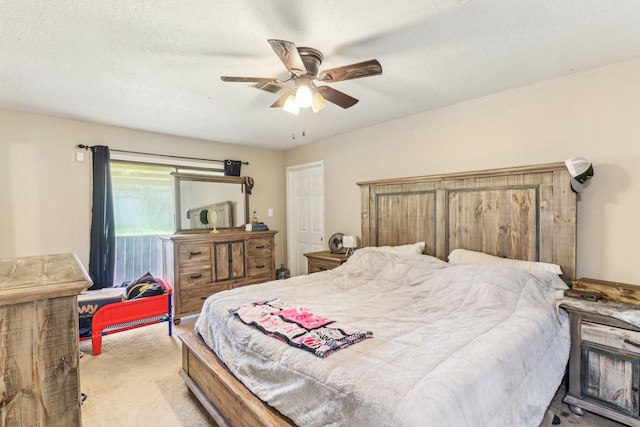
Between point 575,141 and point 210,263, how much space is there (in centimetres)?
396

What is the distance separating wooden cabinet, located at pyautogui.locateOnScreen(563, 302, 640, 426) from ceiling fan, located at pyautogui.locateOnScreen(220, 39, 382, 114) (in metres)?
2.05

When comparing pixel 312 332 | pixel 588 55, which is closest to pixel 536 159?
pixel 588 55

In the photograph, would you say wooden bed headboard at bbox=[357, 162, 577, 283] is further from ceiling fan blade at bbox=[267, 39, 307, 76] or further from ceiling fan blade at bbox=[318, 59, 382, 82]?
ceiling fan blade at bbox=[267, 39, 307, 76]

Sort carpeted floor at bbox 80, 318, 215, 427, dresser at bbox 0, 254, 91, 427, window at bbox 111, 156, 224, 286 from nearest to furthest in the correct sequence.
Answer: dresser at bbox 0, 254, 91, 427, carpeted floor at bbox 80, 318, 215, 427, window at bbox 111, 156, 224, 286

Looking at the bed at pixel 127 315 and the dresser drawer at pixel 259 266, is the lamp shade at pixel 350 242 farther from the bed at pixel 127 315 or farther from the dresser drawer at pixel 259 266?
the bed at pixel 127 315

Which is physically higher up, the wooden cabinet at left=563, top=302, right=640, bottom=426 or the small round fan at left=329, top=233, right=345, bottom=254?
the small round fan at left=329, top=233, right=345, bottom=254

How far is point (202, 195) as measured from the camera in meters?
4.31

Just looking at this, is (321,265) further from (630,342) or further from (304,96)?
(630,342)

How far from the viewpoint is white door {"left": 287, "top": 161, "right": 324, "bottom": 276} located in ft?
15.4

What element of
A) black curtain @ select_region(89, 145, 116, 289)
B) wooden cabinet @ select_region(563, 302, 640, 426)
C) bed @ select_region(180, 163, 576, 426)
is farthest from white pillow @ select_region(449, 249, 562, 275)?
black curtain @ select_region(89, 145, 116, 289)

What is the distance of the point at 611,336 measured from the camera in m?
1.83

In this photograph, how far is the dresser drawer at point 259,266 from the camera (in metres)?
4.29

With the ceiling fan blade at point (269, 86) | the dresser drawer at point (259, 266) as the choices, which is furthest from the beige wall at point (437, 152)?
the ceiling fan blade at point (269, 86)

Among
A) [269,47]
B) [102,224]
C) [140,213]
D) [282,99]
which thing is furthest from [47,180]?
[269,47]
